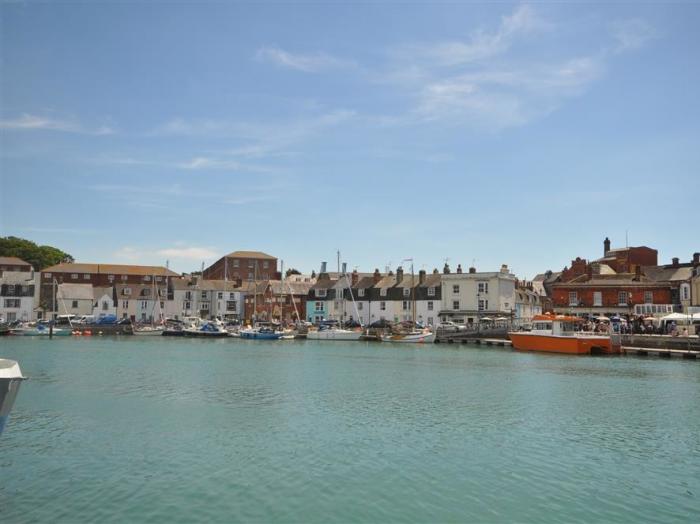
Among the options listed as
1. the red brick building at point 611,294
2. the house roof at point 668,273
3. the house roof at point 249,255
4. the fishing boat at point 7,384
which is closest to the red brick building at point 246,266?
the house roof at point 249,255

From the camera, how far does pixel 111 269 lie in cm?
13325

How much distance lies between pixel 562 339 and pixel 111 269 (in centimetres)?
10015

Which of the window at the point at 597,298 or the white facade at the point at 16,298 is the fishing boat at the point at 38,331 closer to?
the white facade at the point at 16,298

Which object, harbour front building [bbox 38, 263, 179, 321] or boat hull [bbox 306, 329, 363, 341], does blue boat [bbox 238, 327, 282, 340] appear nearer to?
boat hull [bbox 306, 329, 363, 341]

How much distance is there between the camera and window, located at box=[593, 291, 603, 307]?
81.1 m

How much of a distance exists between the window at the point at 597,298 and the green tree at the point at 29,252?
116 metres

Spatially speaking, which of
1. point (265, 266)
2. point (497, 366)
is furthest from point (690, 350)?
point (265, 266)

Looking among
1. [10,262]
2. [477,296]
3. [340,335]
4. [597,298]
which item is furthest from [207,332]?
[10,262]

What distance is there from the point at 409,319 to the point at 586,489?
7988 cm

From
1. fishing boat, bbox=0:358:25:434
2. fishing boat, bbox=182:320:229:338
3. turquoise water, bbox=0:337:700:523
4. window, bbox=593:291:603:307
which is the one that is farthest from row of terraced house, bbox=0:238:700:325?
fishing boat, bbox=0:358:25:434

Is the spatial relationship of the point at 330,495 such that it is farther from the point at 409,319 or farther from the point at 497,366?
the point at 409,319

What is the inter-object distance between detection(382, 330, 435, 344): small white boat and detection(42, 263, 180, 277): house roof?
6711 centimetres

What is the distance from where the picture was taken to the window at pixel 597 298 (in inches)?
3194

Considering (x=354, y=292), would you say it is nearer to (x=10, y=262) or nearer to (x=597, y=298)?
(x=597, y=298)
